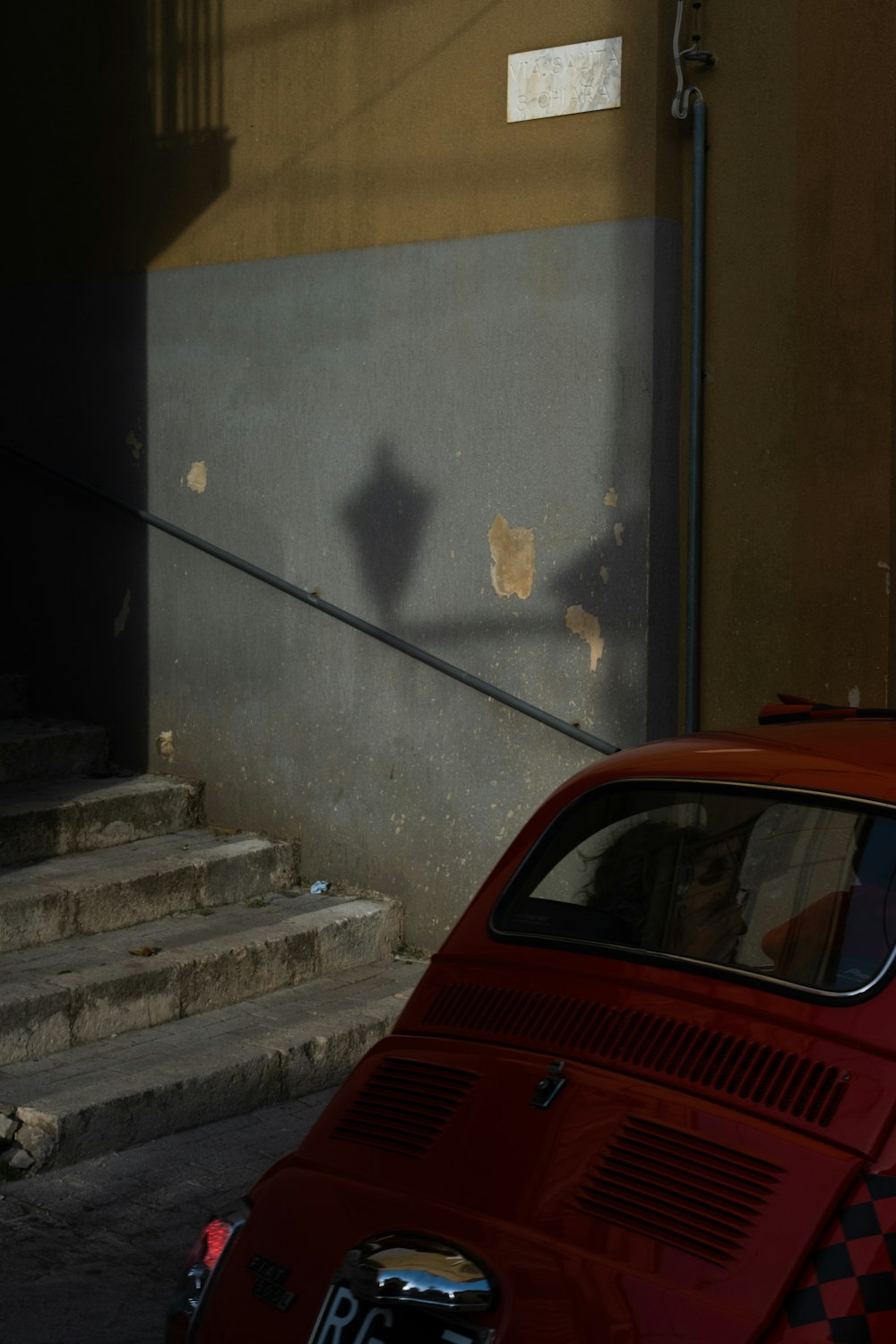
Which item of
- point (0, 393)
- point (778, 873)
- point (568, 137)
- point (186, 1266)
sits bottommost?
point (186, 1266)

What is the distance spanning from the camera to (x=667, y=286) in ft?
20.6

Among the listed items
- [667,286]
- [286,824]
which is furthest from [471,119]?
[286,824]

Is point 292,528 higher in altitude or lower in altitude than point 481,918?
higher

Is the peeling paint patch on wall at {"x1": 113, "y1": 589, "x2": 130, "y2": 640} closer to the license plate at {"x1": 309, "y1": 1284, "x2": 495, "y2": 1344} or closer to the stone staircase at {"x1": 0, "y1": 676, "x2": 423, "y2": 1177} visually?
the stone staircase at {"x1": 0, "y1": 676, "x2": 423, "y2": 1177}

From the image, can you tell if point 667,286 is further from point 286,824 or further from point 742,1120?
point 742,1120

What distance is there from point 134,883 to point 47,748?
1.23 meters

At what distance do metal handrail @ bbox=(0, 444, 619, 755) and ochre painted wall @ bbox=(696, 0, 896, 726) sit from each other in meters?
0.66

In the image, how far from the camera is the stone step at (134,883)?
603 centimetres

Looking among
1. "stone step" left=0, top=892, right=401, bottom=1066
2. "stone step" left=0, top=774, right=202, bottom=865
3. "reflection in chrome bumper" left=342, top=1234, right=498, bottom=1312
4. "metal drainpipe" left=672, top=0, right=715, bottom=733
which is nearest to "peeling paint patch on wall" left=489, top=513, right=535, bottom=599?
"metal drainpipe" left=672, top=0, right=715, bottom=733

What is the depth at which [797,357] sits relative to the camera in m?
6.27

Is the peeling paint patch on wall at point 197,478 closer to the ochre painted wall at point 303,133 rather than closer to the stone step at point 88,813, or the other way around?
the ochre painted wall at point 303,133

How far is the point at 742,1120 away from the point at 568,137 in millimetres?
4800

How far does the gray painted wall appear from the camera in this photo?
631cm

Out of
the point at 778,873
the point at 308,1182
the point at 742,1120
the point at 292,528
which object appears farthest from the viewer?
the point at 292,528
